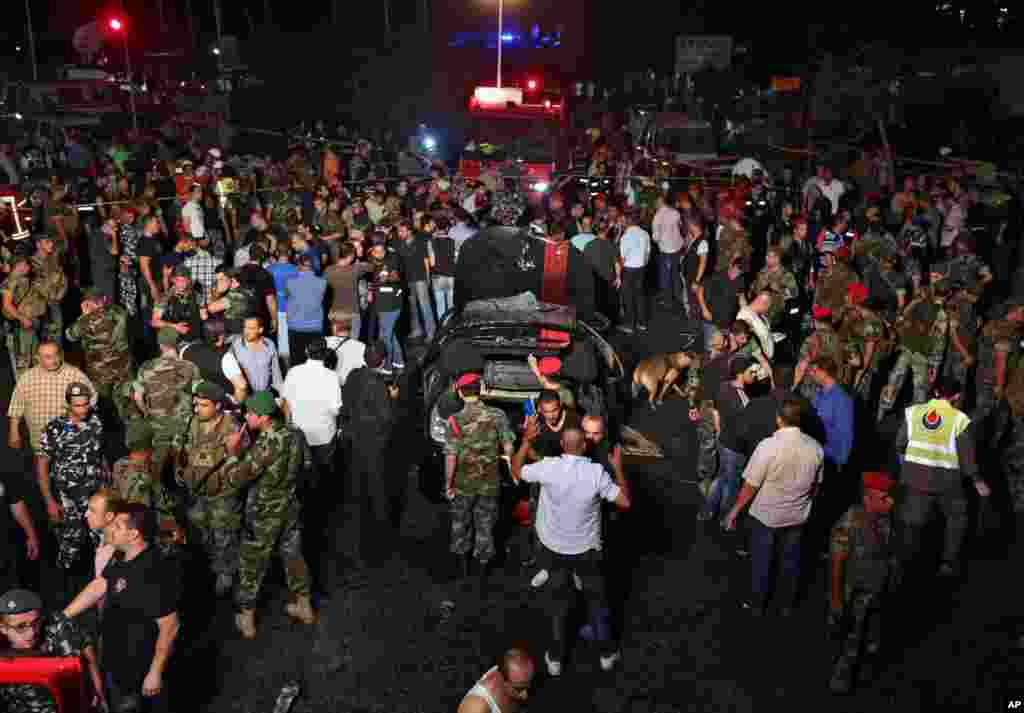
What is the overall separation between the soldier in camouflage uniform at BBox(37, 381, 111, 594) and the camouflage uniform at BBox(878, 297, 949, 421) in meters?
7.93

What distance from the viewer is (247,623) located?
672 centimetres

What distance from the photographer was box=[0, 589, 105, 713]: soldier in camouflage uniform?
4.40m

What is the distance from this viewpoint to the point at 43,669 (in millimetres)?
4359

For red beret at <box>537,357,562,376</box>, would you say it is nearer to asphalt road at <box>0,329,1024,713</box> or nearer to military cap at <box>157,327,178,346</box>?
asphalt road at <box>0,329,1024,713</box>

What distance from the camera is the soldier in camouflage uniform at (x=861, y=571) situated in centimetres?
601

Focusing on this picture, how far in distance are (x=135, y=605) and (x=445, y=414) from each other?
3.41m

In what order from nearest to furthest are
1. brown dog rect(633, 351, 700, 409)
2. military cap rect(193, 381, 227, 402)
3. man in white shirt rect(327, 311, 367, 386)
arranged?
military cap rect(193, 381, 227, 402), man in white shirt rect(327, 311, 367, 386), brown dog rect(633, 351, 700, 409)

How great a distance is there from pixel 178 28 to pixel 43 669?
1842 inches

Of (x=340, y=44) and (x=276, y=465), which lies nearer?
(x=276, y=465)

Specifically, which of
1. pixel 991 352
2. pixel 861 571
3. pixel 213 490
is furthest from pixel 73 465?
pixel 991 352

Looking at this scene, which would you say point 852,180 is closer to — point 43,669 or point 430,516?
point 430,516

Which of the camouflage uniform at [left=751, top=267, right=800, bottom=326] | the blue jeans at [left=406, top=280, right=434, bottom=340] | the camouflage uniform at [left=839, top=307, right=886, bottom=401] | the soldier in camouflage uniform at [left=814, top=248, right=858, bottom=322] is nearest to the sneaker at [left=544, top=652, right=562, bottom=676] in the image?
the camouflage uniform at [left=839, top=307, right=886, bottom=401]

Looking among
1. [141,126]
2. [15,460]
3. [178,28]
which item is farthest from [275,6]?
[15,460]

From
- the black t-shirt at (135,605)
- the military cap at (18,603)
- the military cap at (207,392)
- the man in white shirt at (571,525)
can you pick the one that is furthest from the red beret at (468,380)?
the military cap at (18,603)
